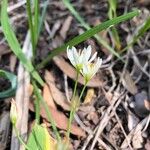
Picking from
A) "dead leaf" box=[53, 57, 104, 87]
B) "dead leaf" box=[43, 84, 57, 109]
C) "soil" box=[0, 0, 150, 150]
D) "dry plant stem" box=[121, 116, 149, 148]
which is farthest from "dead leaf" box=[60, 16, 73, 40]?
"dry plant stem" box=[121, 116, 149, 148]

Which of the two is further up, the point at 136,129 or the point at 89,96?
the point at 89,96

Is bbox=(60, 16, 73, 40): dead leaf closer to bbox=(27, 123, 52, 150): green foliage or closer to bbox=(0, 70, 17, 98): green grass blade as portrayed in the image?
bbox=(0, 70, 17, 98): green grass blade

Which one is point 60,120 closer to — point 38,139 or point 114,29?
point 38,139

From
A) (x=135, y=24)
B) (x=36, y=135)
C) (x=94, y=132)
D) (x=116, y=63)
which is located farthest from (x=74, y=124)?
(x=135, y=24)

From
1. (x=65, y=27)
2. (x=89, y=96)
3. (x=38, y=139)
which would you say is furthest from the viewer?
(x=65, y=27)

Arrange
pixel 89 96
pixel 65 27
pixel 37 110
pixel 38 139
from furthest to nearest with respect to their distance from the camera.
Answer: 1. pixel 65 27
2. pixel 89 96
3. pixel 37 110
4. pixel 38 139

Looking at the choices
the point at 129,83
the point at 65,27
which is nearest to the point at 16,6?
the point at 65,27

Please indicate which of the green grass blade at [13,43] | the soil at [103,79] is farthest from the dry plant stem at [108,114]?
the green grass blade at [13,43]
